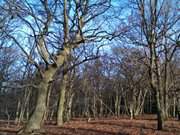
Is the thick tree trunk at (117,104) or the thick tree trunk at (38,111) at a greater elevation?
the thick tree trunk at (117,104)

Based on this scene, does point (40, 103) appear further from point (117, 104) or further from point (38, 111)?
point (117, 104)

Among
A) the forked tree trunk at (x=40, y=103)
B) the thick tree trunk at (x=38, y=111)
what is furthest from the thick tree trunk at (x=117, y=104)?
the thick tree trunk at (x=38, y=111)

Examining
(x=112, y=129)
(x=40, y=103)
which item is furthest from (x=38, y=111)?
(x=112, y=129)

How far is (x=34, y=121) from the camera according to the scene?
62.7 ft

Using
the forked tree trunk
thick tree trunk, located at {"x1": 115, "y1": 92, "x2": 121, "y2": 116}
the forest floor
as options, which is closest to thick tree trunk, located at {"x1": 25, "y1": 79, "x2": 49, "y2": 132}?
the forked tree trunk

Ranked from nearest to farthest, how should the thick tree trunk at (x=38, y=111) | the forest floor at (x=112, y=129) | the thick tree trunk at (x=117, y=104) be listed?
1. the thick tree trunk at (x=38, y=111)
2. the forest floor at (x=112, y=129)
3. the thick tree trunk at (x=117, y=104)

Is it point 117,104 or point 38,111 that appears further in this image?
point 117,104

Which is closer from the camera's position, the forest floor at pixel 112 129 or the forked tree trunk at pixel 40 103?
the forked tree trunk at pixel 40 103

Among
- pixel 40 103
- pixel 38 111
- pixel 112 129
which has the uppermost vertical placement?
pixel 40 103

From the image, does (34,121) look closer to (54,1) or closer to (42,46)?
(42,46)

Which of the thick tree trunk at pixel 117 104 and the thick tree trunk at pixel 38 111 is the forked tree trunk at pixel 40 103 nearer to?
the thick tree trunk at pixel 38 111

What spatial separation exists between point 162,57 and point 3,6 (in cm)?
2463

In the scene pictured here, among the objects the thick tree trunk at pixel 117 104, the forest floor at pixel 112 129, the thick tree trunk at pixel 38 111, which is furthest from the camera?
the thick tree trunk at pixel 117 104

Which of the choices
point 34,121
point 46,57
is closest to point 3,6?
point 46,57
